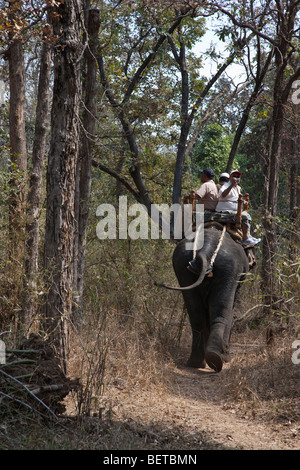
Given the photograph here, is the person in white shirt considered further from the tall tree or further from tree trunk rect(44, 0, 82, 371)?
tree trunk rect(44, 0, 82, 371)

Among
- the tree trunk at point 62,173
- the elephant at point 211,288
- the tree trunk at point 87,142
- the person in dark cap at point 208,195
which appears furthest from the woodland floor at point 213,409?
the tree trunk at point 87,142

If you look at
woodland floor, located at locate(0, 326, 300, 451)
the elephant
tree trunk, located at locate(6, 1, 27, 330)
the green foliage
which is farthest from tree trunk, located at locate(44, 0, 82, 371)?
the green foliage

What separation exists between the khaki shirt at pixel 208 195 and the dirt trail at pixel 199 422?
308 centimetres

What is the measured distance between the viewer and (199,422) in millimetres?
5539

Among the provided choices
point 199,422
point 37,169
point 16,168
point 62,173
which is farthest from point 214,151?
point 199,422

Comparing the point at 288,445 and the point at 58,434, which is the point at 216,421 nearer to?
the point at 288,445

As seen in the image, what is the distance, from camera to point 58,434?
446 centimetres

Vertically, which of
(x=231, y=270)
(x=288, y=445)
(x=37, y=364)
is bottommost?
(x=288, y=445)

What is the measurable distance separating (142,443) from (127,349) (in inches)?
98.0

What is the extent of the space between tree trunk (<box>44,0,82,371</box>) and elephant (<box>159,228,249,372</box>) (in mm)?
2208

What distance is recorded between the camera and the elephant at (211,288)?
7910 millimetres

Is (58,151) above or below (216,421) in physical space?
above
